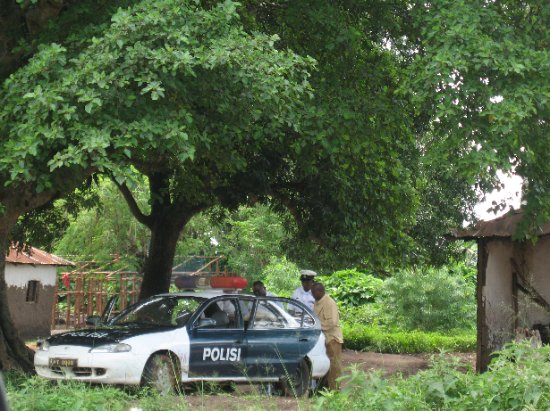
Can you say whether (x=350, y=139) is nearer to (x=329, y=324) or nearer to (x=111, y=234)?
(x=329, y=324)

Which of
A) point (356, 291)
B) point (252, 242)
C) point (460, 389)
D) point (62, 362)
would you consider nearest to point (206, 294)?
point (62, 362)

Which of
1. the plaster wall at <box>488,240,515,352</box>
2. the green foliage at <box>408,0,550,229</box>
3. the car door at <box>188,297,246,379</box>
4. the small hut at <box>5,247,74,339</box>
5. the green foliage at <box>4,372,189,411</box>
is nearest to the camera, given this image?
the green foliage at <box>4,372,189,411</box>

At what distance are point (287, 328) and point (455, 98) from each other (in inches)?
159

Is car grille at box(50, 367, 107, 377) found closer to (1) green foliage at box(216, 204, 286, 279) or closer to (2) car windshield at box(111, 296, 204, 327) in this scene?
(2) car windshield at box(111, 296, 204, 327)

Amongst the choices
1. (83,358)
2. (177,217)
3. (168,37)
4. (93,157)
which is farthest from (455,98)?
(177,217)

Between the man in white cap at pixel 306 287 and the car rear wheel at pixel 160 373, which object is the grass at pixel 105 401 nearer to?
the car rear wheel at pixel 160 373

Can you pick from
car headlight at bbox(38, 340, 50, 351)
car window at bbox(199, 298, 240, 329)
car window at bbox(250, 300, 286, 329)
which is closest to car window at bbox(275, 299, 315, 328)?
car window at bbox(250, 300, 286, 329)

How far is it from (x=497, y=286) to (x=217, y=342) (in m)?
5.61

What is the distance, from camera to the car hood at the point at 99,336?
36.1ft

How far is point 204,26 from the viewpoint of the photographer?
35.4ft

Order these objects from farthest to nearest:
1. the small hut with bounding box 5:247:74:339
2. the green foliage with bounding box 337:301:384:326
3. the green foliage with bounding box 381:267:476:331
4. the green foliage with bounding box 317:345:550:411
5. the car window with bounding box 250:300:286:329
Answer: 1. the green foliage with bounding box 337:301:384:326
2. the small hut with bounding box 5:247:74:339
3. the green foliage with bounding box 381:267:476:331
4. the car window with bounding box 250:300:286:329
5. the green foliage with bounding box 317:345:550:411

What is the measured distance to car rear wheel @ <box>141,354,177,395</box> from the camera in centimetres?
1085

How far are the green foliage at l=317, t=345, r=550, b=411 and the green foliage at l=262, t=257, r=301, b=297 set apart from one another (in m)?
29.0

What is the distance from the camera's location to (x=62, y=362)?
36.0 ft
